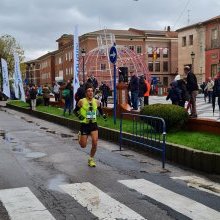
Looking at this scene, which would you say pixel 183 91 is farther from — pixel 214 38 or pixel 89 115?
pixel 214 38

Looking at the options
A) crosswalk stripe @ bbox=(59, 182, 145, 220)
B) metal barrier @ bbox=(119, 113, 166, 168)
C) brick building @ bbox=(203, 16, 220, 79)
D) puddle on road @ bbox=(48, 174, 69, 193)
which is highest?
brick building @ bbox=(203, 16, 220, 79)

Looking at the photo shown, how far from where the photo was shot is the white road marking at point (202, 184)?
742 cm

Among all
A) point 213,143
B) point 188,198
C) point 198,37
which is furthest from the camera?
point 198,37

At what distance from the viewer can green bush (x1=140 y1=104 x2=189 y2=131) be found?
11923mm

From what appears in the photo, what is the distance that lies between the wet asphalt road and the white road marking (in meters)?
0.15

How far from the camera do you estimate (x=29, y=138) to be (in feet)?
49.0

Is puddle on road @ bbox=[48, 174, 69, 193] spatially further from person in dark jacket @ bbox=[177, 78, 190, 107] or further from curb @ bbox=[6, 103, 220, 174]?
person in dark jacket @ bbox=[177, 78, 190, 107]

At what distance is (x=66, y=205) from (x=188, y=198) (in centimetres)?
180

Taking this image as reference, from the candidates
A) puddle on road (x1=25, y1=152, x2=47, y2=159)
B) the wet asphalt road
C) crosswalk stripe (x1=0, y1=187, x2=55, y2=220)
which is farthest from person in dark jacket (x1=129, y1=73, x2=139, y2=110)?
crosswalk stripe (x1=0, y1=187, x2=55, y2=220)

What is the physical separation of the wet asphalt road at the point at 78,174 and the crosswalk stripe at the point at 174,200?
0.40 ft

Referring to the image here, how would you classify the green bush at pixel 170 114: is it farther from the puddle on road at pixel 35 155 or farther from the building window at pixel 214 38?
the building window at pixel 214 38

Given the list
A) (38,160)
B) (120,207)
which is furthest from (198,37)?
(120,207)

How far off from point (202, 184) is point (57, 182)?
2.46 metres

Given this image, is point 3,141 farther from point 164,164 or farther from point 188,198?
point 188,198
